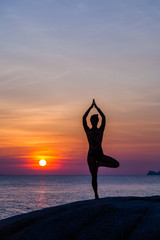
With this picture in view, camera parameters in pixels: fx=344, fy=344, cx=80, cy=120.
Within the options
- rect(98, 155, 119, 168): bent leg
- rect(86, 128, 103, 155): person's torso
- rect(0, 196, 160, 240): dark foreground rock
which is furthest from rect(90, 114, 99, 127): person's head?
rect(0, 196, 160, 240): dark foreground rock

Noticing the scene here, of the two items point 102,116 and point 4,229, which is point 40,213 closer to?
point 4,229

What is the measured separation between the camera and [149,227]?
9.78m

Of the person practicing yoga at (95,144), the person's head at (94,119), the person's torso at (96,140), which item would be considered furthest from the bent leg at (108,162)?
the person's head at (94,119)

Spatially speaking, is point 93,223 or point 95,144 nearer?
point 93,223

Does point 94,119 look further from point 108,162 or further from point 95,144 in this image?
point 108,162

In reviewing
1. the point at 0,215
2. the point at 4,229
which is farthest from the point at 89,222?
the point at 0,215

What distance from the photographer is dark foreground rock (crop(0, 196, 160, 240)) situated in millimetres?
9891

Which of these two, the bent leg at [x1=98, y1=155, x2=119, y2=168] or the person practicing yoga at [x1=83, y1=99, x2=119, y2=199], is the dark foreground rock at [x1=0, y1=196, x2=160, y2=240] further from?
the person practicing yoga at [x1=83, y1=99, x2=119, y2=199]

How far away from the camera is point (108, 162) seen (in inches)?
510

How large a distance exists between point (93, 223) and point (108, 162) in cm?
288

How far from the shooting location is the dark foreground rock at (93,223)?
389 inches

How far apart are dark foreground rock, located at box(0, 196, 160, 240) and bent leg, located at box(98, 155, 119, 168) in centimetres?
133

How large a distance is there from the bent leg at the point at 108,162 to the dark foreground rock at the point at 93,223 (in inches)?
52.2

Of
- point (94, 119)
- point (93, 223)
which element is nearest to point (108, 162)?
point (94, 119)
